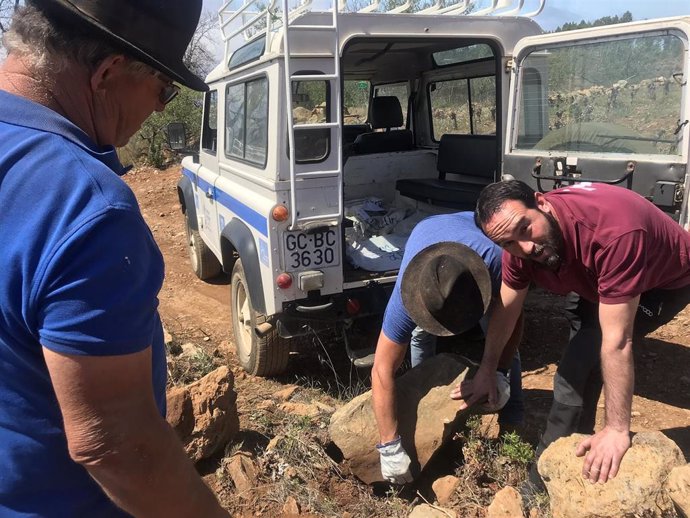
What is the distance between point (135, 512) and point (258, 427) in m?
2.50

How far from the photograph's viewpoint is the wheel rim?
4.42 meters

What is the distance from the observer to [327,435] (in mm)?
3166

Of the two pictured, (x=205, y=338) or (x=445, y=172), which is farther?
(x=445, y=172)

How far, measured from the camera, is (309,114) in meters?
3.57

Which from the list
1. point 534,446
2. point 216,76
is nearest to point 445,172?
point 216,76

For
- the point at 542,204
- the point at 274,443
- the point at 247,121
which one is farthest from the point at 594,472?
the point at 247,121

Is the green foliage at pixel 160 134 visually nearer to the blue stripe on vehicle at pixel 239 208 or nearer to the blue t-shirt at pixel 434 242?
the blue stripe on vehicle at pixel 239 208

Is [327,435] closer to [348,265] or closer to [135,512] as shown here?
[348,265]

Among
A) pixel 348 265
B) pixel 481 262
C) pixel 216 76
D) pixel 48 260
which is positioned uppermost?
pixel 216 76

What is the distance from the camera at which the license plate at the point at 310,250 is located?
3.55 m

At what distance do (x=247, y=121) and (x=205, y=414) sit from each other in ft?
7.40

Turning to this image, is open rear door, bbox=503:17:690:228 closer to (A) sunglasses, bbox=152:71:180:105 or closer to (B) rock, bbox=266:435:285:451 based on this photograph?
(B) rock, bbox=266:435:285:451

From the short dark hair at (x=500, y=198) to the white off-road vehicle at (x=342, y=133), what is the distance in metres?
1.21

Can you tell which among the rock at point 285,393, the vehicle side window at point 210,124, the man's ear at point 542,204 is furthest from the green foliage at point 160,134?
the man's ear at point 542,204
